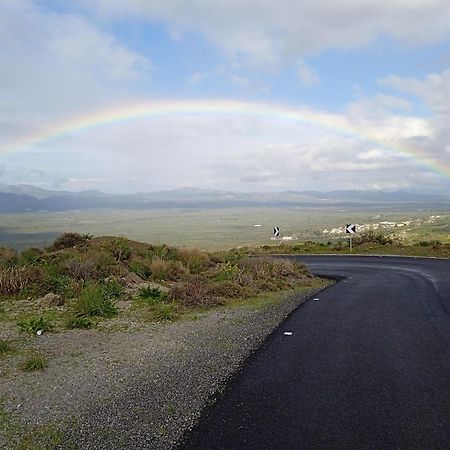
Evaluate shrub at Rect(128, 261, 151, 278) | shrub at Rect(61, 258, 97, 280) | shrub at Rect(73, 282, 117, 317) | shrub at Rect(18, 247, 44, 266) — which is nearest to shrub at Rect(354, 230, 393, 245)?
shrub at Rect(128, 261, 151, 278)

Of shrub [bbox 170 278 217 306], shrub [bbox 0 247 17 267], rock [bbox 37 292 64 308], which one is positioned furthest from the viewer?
shrub [bbox 0 247 17 267]

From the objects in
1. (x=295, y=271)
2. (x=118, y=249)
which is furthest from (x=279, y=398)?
(x=118, y=249)

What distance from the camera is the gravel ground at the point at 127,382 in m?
5.25

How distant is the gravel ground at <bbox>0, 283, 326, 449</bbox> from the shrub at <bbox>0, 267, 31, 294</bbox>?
4.75 meters

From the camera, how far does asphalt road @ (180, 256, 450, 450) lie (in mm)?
5055

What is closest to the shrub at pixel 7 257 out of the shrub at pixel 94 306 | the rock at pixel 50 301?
the rock at pixel 50 301

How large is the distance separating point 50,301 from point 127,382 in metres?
6.29

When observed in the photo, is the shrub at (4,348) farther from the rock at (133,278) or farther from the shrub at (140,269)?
the shrub at (140,269)

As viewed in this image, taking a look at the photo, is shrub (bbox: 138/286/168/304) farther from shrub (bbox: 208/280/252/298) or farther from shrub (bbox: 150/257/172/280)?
shrub (bbox: 150/257/172/280)

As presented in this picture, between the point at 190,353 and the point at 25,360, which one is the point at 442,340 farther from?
the point at 25,360

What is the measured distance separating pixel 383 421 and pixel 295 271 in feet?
45.9

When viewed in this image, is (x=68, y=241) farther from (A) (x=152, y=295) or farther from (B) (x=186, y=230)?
(B) (x=186, y=230)

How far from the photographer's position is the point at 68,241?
23.3m

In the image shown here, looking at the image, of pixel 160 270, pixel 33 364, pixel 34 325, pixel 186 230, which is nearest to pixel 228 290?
pixel 160 270
